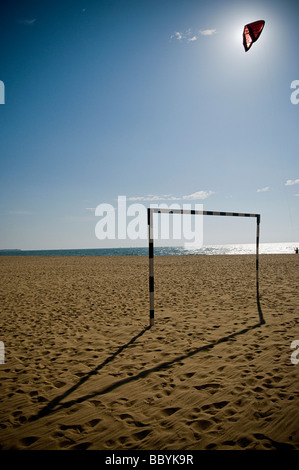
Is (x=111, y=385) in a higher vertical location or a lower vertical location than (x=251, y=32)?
lower

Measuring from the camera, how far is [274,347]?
15.8 ft

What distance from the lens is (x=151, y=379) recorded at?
3887 mm

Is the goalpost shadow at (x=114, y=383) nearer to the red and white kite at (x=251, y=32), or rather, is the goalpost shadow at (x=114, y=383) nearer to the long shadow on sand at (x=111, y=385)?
the long shadow on sand at (x=111, y=385)

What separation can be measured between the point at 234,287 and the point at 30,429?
33.2 ft

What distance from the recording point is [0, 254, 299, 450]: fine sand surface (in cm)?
275

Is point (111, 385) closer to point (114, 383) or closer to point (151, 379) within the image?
point (114, 383)

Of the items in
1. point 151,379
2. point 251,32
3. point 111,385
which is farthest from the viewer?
point 251,32

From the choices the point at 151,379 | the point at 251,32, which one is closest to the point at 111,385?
the point at 151,379

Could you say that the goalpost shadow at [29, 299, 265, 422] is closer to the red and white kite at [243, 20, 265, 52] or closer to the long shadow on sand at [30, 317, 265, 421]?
the long shadow on sand at [30, 317, 265, 421]

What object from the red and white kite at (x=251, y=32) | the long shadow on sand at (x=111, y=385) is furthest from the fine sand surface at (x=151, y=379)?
the red and white kite at (x=251, y=32)

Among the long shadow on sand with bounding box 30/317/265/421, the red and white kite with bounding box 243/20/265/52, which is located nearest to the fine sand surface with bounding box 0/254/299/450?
the long shadow on sand with bounding box 30/317/265/421

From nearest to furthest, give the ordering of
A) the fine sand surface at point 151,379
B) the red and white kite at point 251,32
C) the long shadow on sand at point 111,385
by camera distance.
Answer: the fine sand surface at point 151,379 < the long shadow on sand at point 111,385 < the red and white kite at point 251,32

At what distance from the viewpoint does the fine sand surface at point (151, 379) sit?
9.04 ft
